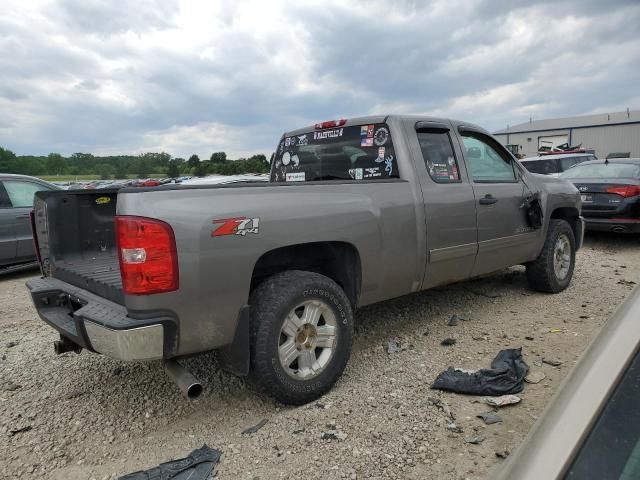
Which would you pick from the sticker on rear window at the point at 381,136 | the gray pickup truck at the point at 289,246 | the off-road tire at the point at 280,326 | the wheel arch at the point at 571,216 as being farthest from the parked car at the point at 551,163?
the off-road tire at the point at 280,326

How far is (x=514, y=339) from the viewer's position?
13.9 ft

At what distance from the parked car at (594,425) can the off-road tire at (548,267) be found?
14.7ft

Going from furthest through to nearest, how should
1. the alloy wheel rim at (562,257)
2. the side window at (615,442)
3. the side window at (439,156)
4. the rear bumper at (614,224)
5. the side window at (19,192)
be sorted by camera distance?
the rear bumper at (614,224) → the side window at (19,192) → the alloy wheel rim at (562,257) → the side window at (439,156) → the side window at (615,442)

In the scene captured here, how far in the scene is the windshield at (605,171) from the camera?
29.8ft

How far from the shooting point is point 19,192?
8.01 metres

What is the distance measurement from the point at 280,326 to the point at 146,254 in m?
0.93

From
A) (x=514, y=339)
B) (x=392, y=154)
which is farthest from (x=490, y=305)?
(x=392, y=154)

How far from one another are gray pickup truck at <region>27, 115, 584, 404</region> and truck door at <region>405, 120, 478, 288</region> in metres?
0.02

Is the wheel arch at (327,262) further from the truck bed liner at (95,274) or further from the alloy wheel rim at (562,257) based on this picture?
the alloy wheel rim at (562,257)

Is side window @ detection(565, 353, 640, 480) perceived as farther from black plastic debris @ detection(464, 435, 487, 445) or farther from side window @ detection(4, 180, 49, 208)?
side window @ detection(4, 180, 49, 208)

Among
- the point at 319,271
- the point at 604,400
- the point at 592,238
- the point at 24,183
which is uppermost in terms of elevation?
the point at 24,183

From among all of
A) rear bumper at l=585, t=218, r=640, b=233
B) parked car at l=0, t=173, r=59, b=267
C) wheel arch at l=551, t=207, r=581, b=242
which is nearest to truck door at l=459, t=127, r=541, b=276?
wheel arch at l=551, t=207, r=581, b=242

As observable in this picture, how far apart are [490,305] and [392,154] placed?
2.27m

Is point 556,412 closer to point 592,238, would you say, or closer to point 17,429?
point 17,429
